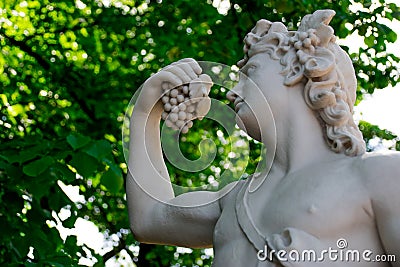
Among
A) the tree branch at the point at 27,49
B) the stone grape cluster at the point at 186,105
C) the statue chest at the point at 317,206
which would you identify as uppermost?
the stone grape cluster at the point at 186,105

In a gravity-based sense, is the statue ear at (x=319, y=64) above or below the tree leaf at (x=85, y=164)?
above

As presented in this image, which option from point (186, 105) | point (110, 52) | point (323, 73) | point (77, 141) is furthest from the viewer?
point (110, 52)

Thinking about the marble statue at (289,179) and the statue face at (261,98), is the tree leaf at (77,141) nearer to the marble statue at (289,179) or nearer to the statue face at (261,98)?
the marble statue at (289,179)

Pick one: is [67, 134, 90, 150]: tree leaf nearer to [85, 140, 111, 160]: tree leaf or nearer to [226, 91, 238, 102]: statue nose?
[85, 140, 111, 160]: tree leaf

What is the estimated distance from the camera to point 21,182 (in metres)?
5.37

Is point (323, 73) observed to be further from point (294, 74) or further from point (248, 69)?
point (248, 69)

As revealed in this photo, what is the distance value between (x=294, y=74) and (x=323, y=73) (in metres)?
0.13

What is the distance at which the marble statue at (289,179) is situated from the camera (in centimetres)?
329

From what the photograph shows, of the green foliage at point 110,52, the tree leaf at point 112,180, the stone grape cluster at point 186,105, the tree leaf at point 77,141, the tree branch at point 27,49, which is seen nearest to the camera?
the stone grape cluster at point 186,105

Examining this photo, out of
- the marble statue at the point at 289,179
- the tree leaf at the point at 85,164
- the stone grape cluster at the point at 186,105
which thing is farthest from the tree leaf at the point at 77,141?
the stone grape cluster at the point at 186,105

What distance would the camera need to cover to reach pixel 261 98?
3.64 metres

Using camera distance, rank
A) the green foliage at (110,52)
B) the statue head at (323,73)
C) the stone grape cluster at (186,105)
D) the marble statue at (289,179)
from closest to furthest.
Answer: the marble statue at (289,179), the statue head at (323,73), the stone grape cluster at (186,105), the green foliage at (110,52)

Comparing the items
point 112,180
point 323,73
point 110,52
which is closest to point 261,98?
point 323,73

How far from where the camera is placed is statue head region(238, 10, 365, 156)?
3.55 m
